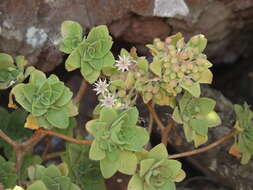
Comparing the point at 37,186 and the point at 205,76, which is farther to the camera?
the point at 205,76

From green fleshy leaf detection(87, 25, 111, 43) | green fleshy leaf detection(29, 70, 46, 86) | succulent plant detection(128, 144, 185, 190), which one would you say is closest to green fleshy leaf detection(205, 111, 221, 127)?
succulent plant detection(128, 144, 185, 190)

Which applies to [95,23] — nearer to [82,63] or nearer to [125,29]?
[125,29]

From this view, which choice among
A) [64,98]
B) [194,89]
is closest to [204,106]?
[194,89]

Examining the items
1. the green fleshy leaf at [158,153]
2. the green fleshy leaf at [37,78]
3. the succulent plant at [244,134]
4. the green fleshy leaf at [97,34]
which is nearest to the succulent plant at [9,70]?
the green fleshy leaf at [37,78]

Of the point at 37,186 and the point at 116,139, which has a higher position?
the point at 116,139

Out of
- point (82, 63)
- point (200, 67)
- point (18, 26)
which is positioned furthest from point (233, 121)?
point (18, 26)

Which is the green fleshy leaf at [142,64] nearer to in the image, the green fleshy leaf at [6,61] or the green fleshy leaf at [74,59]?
the green fleshy leaf at [74,59]

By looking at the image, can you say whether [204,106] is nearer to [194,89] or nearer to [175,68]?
[194,89]
